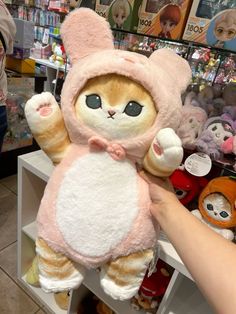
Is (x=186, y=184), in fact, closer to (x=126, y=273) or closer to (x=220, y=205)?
(x=220, y=205)

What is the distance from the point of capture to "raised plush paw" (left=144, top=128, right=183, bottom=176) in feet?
1.62

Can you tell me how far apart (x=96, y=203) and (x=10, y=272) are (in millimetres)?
1162

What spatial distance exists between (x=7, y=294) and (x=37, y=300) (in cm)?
15

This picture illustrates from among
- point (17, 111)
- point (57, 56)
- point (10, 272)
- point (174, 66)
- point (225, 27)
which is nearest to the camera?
point (174, 66)

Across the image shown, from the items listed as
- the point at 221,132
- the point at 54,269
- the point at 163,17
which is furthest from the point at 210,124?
the point at 54,269

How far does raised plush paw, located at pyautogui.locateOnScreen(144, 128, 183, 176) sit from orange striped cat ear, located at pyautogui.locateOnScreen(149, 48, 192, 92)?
0.14 meters

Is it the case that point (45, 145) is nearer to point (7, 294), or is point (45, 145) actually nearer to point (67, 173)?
point (67, 173)

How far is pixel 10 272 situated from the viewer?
144cm

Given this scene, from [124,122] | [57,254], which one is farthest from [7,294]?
[124,122]

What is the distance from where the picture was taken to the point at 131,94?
52 cm

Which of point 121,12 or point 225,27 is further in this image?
point 121,12

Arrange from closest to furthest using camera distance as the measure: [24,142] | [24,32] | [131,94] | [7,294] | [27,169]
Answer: [131,94] → [27,169] → [7,294] → [24,32] → [24,142]

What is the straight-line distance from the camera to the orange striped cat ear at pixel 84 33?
1.86 feet

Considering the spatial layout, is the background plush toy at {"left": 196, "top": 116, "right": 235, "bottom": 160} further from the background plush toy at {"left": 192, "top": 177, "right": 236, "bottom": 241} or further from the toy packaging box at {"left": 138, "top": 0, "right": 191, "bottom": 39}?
the toy packaging box at {"left": 138, "top": 0, "right": 191, "bottom": 39}
